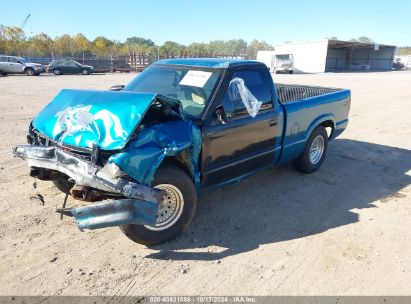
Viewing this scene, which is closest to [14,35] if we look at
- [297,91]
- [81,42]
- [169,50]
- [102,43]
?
[81,42]

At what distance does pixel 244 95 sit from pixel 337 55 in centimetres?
6103

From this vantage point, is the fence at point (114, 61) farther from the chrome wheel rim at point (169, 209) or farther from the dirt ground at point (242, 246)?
the chrome wheel rim at point (169, 209)

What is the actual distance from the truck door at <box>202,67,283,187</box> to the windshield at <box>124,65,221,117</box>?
0.20 meters

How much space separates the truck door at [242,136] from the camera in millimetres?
3875

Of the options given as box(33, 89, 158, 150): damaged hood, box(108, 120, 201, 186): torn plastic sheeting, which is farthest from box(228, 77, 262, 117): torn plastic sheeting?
box(33, 89, 158, 150): damaged hood

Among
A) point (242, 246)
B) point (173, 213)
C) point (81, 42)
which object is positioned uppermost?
point (81, 42)

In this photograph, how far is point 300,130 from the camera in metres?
5.27

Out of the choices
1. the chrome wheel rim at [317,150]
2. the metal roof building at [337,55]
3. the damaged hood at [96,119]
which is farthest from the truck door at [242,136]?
the metal roof building at [337,55]

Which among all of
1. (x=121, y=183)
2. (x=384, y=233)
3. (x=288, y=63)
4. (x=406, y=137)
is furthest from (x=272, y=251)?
(x=288, y=63)

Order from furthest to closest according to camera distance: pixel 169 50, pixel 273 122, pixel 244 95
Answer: pixel 169 50 < pixel 273 122 < pixel 244 95

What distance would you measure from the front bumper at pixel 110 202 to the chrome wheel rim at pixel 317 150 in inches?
144

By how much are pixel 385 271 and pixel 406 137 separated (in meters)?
6.50

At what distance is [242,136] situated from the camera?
421 centimetres

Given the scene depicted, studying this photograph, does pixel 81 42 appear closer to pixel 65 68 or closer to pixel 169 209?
pixel 65 68
